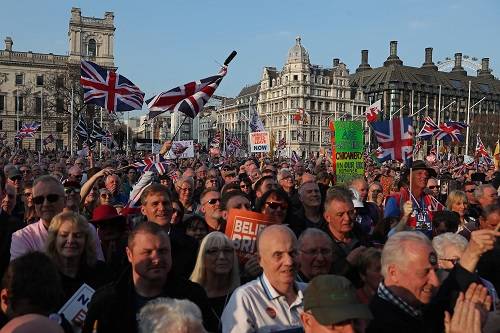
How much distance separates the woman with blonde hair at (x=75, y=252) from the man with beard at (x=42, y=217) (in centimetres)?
12

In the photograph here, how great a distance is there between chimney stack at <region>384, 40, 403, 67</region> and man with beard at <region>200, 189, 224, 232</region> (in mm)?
129681

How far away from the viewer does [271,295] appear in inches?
148

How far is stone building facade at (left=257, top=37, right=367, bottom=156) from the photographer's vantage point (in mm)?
107062

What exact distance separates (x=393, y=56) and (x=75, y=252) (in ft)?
446

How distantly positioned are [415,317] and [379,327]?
0.82ft

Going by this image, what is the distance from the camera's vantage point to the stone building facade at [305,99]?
107 m

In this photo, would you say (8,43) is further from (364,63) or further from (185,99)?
(185,99)

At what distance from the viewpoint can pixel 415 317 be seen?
11.3 ft

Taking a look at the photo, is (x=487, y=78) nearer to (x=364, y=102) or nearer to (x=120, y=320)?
(x=364, y=102)

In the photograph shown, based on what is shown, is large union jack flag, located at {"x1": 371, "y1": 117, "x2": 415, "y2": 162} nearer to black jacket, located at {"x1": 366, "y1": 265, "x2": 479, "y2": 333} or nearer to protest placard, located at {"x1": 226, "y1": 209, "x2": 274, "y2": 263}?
protest placard, located at {"x1": 226, "y1": 209, "x2": 274, "y2": 263}

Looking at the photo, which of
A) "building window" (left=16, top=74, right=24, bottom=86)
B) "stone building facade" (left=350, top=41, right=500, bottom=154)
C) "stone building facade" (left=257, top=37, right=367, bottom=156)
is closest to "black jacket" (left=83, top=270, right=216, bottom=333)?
"stone building facade" (left=257, top=37, right=367, bottom=156)

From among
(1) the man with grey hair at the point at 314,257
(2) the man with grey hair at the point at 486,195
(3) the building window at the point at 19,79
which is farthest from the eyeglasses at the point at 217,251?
(3) the building window at the point at 19,79

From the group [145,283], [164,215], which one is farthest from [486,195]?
[145,283]

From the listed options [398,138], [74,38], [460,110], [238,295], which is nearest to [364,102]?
[460,110]
